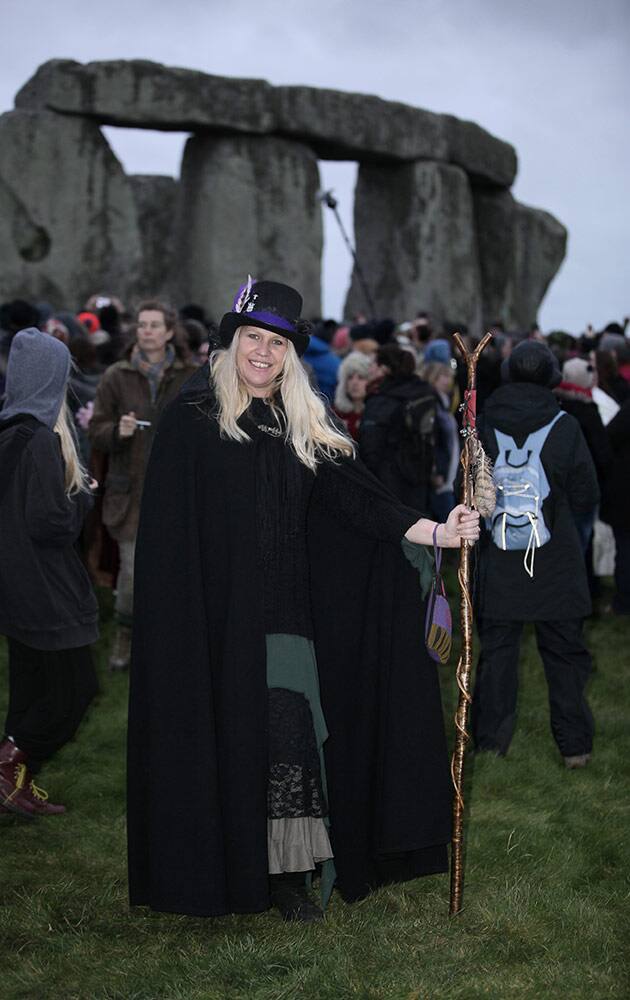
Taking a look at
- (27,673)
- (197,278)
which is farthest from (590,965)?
(197,278)

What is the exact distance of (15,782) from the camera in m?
5.59

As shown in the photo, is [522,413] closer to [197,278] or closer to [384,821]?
[384,821]

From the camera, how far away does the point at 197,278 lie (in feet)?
63.9

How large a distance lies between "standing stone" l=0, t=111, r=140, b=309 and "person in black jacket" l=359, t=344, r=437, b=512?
10311 mm

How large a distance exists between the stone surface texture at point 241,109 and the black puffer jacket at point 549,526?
13.3 m

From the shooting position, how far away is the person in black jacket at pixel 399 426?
8.76 metres

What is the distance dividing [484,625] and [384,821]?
1957 millimetres

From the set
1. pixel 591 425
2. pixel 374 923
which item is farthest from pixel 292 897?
pixel 591 425

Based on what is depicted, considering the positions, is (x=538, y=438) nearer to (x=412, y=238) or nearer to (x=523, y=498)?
(x=523, y=498)

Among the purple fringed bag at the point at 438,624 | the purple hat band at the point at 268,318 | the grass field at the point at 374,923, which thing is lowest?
the grass field at the point at 374,923

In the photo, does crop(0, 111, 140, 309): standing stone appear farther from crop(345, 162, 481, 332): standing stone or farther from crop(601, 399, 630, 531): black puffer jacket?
crop(601, 399, 630, 531): black puffer jacket

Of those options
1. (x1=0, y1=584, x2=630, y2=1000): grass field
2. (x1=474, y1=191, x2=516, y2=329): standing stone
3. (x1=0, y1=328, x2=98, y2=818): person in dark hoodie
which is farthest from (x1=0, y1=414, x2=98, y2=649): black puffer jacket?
(x1=474, y1=191, x2=516, y2=329): standing stone

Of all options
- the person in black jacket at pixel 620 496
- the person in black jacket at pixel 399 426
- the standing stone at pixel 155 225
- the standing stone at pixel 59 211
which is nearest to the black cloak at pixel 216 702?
the person in black jacket at pixel 399 426

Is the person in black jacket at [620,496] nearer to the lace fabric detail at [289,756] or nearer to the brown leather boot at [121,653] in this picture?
the brown leather boot at [121,653]
